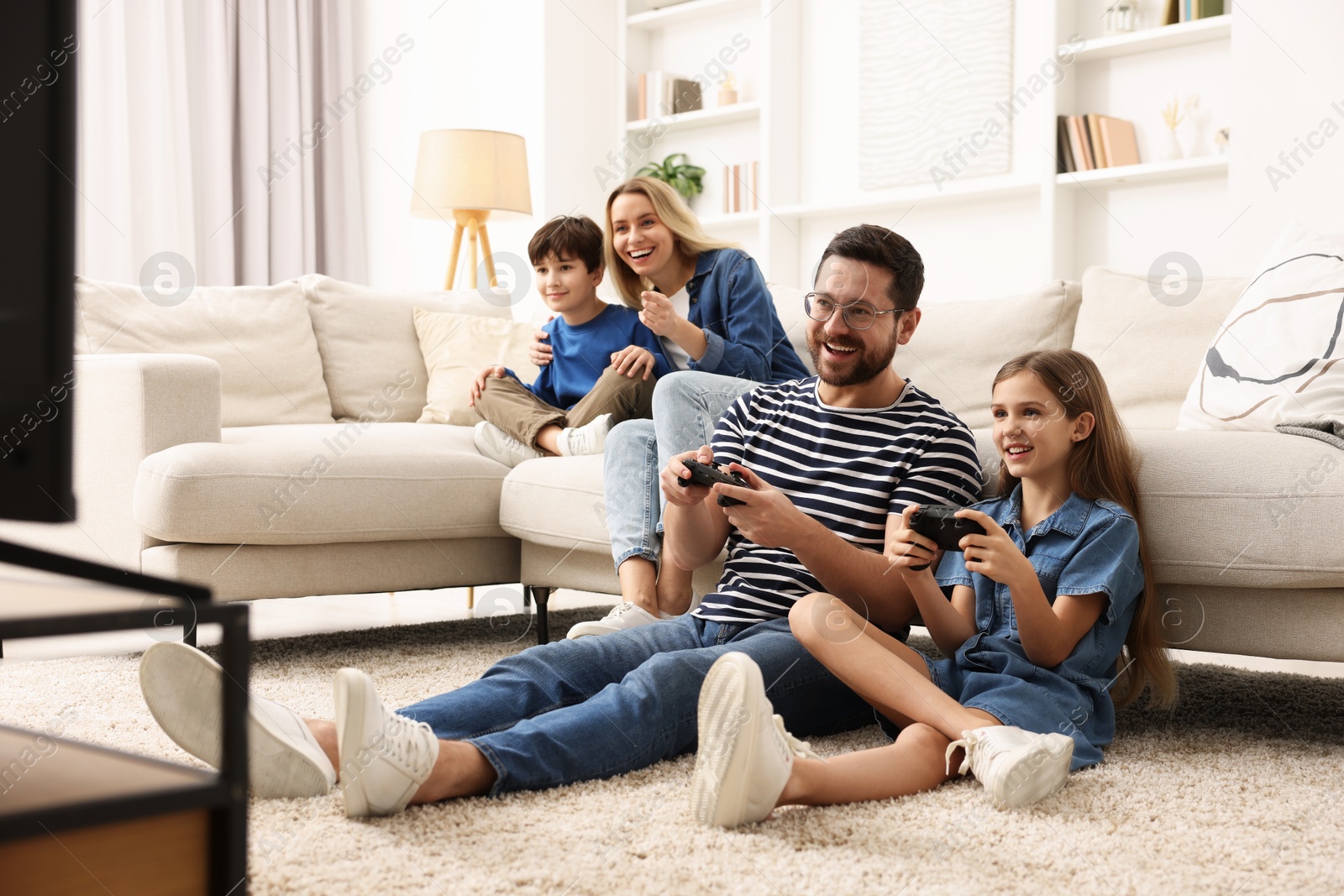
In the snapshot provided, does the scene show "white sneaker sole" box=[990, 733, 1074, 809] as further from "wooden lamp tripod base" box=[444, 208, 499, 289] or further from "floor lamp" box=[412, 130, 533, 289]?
"wooden lamp tripod base" box=[444, 208, 499, 289]

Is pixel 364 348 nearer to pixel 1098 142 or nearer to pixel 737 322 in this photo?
pixel 737 322

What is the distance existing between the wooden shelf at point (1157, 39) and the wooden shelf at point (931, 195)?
45cm

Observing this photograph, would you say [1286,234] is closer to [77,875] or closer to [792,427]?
[792,427]

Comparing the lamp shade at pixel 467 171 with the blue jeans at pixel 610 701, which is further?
the lamp shade at pixel 467 171

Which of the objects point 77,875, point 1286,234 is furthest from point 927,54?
point 77,875

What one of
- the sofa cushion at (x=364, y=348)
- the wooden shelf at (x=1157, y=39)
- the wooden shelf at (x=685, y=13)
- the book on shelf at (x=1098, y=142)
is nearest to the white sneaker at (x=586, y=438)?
the sofa cushion at (x=364, y=348)

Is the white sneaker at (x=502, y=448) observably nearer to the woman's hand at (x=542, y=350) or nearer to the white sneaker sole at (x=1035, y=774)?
the woman's hand at (x=542, y=350)

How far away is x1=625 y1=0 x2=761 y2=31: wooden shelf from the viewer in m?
4.63

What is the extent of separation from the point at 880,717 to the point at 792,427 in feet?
1.35

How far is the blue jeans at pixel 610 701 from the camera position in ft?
4.02

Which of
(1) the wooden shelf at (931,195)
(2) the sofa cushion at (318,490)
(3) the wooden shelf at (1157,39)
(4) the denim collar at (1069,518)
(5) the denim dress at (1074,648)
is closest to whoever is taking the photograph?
(5) the denim dress at (1074,648)

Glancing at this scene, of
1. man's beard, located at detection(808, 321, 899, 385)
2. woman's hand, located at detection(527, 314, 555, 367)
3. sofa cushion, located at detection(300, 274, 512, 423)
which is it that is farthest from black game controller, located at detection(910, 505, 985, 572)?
sofa cushion, located at detection(300, 274, 512, 423)

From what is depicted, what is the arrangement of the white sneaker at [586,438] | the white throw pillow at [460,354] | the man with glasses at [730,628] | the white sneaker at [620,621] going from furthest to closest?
the white throw pillow at [460,354] < the white sneaker at [586,438] < the white sneaker at [620,621] < the man with glasses at [730,628]

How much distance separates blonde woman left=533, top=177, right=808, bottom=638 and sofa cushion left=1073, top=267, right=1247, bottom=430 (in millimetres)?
587
